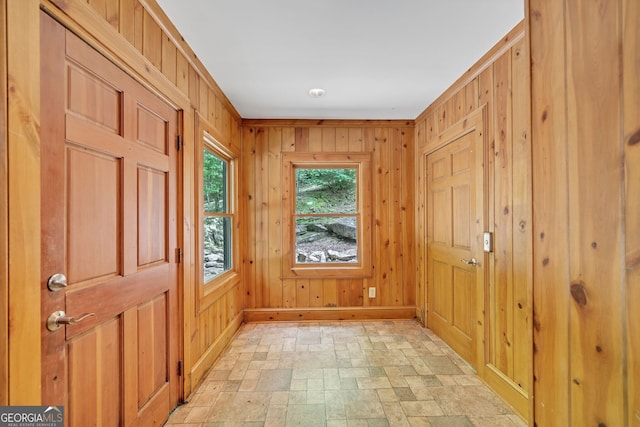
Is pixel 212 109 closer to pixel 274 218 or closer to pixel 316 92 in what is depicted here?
pixel 316 92

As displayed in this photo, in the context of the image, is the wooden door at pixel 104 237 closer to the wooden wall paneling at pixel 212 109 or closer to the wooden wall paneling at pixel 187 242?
the wooden wall paneling at pixel 187 242

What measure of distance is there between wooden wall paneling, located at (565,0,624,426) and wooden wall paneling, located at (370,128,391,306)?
8.93 ft

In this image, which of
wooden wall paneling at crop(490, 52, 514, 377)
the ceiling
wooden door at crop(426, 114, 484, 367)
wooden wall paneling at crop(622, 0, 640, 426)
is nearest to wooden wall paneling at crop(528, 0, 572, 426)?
wooden wall paneling at crop(622, 0, 640, 426)

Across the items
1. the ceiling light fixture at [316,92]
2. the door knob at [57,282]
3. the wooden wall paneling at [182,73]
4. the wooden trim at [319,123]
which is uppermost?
the ceiling light fixture at [316,92]

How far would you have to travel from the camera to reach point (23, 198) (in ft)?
2.98

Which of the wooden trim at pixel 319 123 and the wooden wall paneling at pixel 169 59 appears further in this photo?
the wooden trim at pixel 319 123

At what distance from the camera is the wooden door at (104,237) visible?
3.44 feet

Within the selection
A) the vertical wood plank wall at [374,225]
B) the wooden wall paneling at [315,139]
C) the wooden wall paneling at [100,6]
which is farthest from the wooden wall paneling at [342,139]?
the wooden wall paneling at [100,6]

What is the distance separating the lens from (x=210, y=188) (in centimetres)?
268

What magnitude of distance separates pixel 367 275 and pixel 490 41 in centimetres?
259

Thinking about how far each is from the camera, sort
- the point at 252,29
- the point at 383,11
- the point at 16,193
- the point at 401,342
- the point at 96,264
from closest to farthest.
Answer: the point at 16,193 < the point at 96,264 < the point at 383,11 < the point at 252,29 < the point at 401,342

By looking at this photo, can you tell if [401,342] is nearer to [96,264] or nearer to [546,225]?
[546,225]

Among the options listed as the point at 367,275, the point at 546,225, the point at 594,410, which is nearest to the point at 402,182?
the point at 367,275

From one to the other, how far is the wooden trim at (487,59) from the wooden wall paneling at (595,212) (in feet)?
4.20
